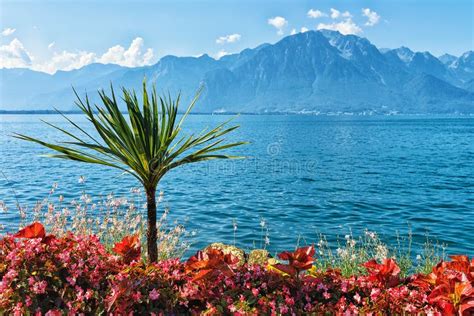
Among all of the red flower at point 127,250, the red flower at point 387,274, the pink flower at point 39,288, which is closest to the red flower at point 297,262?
the red flower at point 387,274

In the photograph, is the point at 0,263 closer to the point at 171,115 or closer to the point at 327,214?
the point at 171,115

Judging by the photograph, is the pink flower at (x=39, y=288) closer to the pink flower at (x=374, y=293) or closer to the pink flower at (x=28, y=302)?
the pink flower at (x=28, y=302)

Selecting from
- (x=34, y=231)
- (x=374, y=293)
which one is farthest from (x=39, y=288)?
(x=374, y=293)

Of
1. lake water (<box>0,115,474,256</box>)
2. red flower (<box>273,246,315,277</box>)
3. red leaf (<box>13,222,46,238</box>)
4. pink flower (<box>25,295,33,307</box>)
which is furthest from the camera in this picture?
lake water (<box>0,115,474,256</box>)

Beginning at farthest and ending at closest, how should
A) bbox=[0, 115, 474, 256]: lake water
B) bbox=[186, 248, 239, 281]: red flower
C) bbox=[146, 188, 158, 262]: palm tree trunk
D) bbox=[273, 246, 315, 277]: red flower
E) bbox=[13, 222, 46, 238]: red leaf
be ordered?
1. bbox=[0, 115, 474, 256]: lake water
2. bbox=[146, 188, 158, 262]: palm tree trunk
3. bbox=[13, 222, 46, 238]: red leaf
4. bbox=[273, 246, 315, 277]: red flower
5. bbox=[186, 248, 239, 281]: red flower

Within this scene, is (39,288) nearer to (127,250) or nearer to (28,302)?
(28,302)

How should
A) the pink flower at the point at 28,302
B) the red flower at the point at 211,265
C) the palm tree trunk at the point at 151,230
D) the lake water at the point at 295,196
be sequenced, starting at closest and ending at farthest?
1. the pink flower at the point at 28,302
2. the red flower at the point at 211,265
3. the palm tree trunk at the point at 151,230
4. the lake water at the point at 295,196

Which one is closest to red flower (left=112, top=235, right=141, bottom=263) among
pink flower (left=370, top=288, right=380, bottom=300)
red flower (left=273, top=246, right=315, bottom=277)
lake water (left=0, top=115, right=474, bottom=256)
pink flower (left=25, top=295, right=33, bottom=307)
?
pink flower (left=25, top=295, right=33, bottom=307)

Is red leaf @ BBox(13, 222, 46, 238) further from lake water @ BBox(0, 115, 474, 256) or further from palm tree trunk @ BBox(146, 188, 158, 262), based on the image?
lake water @ BBox(0, 115, 474, 256)

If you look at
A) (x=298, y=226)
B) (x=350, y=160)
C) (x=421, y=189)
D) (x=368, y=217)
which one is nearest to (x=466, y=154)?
(x=350, y=160)

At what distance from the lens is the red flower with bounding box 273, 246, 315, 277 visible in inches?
138

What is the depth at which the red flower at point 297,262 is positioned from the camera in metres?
3.51

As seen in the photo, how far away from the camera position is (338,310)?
3172mm

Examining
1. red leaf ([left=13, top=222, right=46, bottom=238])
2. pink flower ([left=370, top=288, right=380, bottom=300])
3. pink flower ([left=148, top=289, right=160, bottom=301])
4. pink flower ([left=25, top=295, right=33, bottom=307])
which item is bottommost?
pink flower ([left=370, top=288, right=380, bottom=300])
